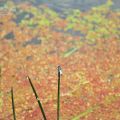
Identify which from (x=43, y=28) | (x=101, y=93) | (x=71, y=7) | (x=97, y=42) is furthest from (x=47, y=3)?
(x=101, y=93)

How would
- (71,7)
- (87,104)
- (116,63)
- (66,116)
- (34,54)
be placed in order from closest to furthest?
(66,116) → (87,104) → (116,63) → (34,54) → (71,7)

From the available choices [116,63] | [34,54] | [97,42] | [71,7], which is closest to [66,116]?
[116,63]

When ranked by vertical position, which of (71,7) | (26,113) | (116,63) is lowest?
(26,113)

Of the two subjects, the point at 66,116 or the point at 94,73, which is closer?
the point at 66,116

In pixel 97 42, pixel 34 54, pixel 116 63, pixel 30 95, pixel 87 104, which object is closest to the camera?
pixel 87 104

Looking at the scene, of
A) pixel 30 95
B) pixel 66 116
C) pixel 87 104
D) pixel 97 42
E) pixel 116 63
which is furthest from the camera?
pixel 97 42

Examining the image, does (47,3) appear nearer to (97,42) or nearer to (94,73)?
(97,42)

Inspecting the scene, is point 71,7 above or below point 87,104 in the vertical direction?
above

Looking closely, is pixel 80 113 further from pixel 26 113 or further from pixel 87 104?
pixel 26 113

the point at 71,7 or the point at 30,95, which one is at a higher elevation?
the point at 71,7
